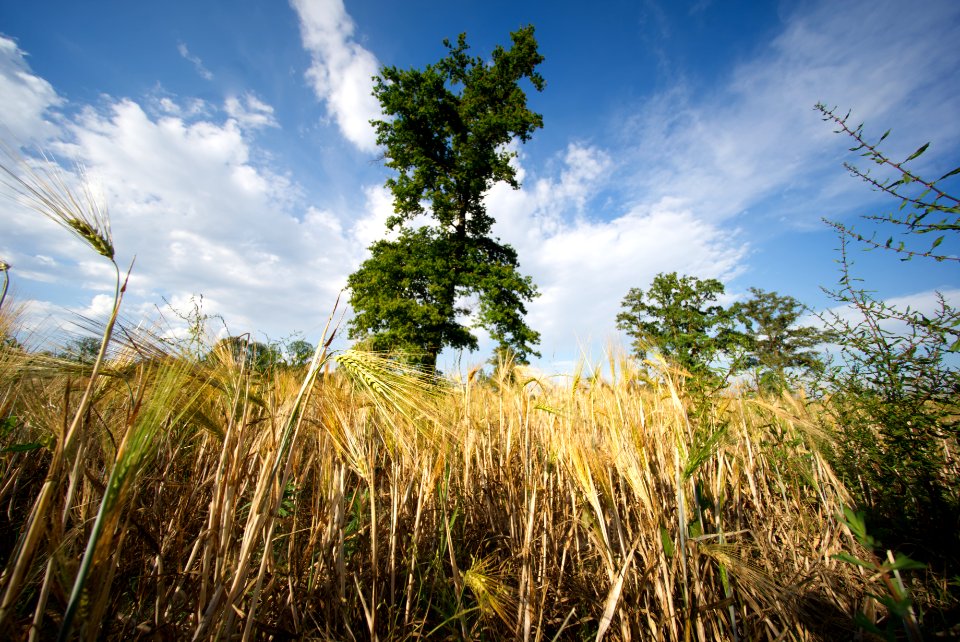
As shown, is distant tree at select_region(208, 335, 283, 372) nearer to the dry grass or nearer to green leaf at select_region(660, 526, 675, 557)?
the dry grass

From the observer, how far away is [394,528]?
1.71 m

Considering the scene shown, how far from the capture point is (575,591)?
1.84 metres

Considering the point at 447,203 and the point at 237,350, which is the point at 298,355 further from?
the point at 447,203

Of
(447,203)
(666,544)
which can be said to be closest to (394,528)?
(666,544)

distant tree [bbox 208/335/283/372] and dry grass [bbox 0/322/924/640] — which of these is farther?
distant tree [bbox 208/335/283/372]

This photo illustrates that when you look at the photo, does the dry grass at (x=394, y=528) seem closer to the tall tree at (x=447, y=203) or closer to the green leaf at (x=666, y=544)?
the green leaf at (x=666, y=544)

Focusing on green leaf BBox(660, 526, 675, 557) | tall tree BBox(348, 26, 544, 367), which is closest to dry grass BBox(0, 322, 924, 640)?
green leaf BBox(660, 526, 675, 557)

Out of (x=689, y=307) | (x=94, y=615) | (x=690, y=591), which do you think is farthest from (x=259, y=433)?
(x=689, y=307)

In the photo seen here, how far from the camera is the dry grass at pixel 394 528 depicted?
1218mm

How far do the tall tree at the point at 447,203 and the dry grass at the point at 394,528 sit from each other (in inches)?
413

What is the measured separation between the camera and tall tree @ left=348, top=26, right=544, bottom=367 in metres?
13.4

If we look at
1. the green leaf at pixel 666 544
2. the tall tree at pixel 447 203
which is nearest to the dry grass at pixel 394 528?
the green leaf at pixel 666 544

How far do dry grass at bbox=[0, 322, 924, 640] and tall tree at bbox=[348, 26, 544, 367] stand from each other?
34.4 feet

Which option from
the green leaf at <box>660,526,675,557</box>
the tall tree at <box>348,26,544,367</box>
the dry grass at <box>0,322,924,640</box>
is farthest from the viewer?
the tall tree at <box>348,26,544,367</box>
